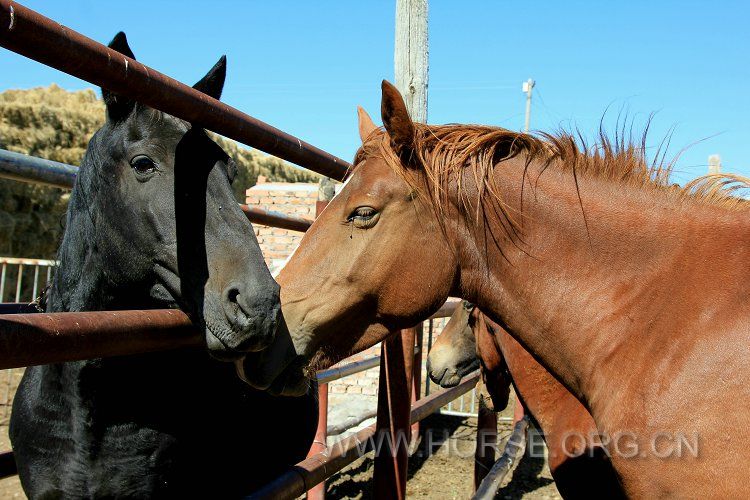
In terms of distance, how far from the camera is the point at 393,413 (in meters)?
2.92

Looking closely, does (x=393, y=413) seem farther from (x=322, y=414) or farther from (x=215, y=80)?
(x=215, y=80)

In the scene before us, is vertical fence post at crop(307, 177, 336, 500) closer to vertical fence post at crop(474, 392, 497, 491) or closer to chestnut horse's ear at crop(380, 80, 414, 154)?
chestnut horse's ear at crop(380, 80, 414, 154)

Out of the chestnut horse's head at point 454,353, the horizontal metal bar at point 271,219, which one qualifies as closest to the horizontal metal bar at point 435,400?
the chestnut horse's head at point 454,353

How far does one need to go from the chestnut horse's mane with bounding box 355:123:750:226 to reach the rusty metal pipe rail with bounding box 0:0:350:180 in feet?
1.80

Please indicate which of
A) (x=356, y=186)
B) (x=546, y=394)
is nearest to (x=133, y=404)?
(x=356, y=186)

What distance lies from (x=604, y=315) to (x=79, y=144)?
1124cm

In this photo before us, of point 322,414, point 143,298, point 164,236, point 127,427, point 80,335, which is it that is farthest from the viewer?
point 322,414

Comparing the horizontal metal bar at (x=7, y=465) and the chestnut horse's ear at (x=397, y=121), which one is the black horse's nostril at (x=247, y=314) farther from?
the horizontal metal bar at (x=7, y=465)

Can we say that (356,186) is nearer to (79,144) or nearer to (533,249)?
(533,249)

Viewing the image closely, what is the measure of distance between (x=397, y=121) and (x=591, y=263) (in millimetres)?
819

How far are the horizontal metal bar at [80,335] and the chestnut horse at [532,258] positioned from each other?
44 cm

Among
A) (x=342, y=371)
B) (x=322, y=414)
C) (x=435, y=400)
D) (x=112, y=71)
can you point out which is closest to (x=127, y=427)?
(x=112, y=71)

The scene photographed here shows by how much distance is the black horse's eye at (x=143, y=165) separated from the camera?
5.89ft

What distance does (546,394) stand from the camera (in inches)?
128
